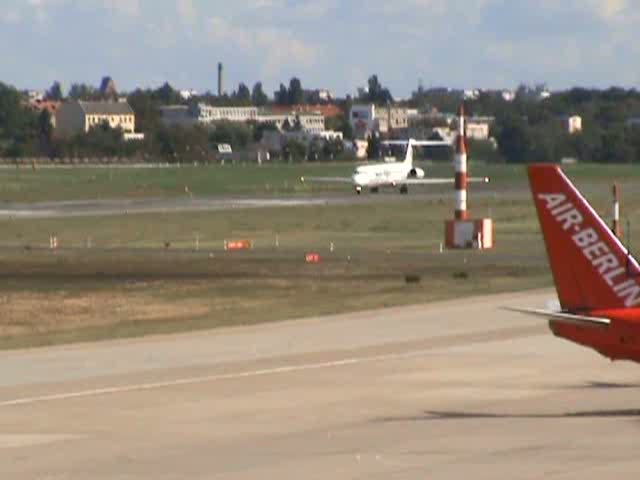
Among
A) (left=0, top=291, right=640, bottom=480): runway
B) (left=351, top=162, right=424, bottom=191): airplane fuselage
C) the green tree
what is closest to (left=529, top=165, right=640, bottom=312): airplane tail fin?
(left=0, top=291, right=640, bottom=480): runway

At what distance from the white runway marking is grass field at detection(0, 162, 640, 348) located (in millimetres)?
6554

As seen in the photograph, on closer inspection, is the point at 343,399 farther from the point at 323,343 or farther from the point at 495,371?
the point at 323,343

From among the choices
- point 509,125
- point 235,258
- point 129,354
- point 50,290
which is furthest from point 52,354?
point 509,125

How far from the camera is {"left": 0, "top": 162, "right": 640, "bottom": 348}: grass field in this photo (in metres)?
46.4

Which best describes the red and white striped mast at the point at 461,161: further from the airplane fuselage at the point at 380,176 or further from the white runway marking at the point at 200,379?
the airplane fuselage at the point at 380,176

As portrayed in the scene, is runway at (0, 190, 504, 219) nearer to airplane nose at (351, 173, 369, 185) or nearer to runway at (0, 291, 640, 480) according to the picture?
airplane nose at (351, 173, 369, 185)

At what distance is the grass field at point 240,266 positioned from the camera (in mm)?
46375

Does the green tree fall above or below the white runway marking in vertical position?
above

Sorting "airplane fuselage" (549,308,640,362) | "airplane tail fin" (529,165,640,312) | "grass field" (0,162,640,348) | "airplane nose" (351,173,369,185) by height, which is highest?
"airplane tail fin" (529,165,640,312)

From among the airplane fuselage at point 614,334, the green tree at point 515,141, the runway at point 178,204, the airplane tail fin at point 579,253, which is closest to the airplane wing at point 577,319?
the airplane fuselage at point 614,334

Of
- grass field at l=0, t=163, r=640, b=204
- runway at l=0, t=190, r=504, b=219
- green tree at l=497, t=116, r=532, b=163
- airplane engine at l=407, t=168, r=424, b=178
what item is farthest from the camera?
green tree at l=497, t=116, r=532, b=163

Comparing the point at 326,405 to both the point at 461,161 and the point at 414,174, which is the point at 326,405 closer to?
the point at 461,161

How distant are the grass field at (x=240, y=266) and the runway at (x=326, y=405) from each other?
4272 mm

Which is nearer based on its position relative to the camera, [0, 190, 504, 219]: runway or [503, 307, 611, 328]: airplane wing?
[503, 307, 611, 328]: airplane wing
